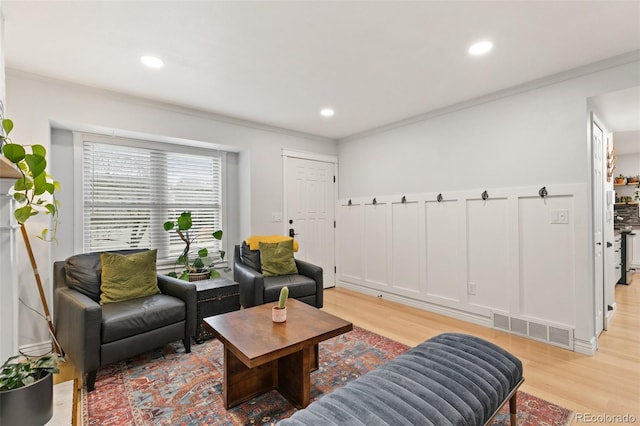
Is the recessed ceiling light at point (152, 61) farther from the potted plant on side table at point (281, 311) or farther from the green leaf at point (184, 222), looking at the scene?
the potted plant on side table at point (281, 311)

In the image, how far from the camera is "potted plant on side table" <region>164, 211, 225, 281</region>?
3449 millimetres

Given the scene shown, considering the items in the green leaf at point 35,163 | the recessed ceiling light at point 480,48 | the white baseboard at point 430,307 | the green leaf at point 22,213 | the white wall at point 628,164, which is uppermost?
the recessed ceiling light at point 480,48

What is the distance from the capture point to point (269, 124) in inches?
163

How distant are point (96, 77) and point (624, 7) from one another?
12.9 ft

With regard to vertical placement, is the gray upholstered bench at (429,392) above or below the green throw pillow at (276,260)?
below

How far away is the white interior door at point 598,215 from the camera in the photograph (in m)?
2.64

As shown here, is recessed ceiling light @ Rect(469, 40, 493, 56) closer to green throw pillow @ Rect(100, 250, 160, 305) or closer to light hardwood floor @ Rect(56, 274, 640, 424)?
light hardwood floor @ Rect(56, 274, 640, 424)

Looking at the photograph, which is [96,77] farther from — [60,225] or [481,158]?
[481,158]

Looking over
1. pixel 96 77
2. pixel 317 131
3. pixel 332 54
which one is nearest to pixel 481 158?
pixel 332 54

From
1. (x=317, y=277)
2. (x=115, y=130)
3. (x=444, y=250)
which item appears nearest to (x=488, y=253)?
(x=444, y=250)

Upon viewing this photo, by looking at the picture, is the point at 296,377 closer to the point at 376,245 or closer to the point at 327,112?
the point at 376,245

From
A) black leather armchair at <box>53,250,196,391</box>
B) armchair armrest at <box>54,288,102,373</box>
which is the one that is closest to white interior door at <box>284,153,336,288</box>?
black leather armchair at <box>53,250,196,391</box>

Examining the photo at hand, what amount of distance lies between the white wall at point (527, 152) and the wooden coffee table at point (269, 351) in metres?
2.14

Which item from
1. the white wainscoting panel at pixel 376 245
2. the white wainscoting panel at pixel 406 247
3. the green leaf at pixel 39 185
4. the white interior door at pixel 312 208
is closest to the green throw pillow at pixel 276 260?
the white interior door at pixel 312 208
